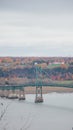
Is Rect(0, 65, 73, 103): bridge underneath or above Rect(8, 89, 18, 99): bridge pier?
above

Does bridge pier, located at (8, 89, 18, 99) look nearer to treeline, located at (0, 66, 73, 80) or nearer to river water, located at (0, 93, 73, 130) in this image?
treeline, located at (0, 66, 73, 80)

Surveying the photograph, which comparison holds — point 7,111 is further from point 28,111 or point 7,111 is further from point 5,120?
point 5,120

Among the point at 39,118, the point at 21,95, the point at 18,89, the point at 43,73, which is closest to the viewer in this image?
the point at 39,118

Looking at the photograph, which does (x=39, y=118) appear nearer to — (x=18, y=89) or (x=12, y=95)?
(x=12, y=95)

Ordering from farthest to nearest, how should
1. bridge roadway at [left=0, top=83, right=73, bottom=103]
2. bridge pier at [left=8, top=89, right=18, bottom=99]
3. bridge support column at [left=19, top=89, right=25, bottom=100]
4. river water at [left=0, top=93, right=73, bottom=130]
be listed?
bridge pier at [left=8, top=89, right=18, bottom=99], bridge roadway at [left=0, top=83, right=73, bottom=103], bridge support column at [left=19, top=89, right=25, bottom=100], river water at [left=0, top=93, right=73, bottom=130]

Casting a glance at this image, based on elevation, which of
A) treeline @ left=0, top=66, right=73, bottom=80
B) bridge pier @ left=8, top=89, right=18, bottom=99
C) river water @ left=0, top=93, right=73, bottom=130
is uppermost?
treeline @ left=0, top=66, right=73, bottom=80

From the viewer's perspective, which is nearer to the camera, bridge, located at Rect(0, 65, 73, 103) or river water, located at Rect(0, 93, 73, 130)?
river water, located at Rect(0, 93, 73, 130)

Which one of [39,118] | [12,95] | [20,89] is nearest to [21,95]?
[20,89]

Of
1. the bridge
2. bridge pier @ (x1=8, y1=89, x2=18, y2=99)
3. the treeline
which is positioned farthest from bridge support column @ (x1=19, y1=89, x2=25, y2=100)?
the treeline

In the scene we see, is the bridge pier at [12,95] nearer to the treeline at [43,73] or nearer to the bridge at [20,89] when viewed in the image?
the bridge at [20,89]

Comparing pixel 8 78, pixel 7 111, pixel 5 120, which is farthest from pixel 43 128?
pixel 8 78

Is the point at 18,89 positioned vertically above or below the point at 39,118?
below
